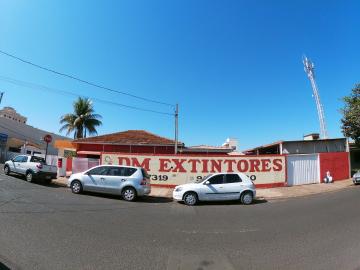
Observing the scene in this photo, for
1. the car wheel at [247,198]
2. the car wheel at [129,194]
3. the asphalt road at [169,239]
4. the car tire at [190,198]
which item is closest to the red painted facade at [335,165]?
the car wheel at [247,198]

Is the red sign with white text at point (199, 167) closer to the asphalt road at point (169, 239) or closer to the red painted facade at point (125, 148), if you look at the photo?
the red painted facade at point (125, 148)

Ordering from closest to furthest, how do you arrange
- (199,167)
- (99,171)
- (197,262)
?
(197,262) → (99,171) → (199,167)

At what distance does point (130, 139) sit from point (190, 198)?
675 inches

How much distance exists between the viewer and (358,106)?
1215 inches

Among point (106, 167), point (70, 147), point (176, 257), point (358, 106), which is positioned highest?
point (358, 106)

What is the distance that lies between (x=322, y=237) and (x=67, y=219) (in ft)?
22.1

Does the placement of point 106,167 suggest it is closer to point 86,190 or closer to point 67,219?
point 86,190

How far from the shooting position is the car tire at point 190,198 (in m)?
13.9

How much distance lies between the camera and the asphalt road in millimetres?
5266

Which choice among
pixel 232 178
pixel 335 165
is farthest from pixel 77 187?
pixel 335 165

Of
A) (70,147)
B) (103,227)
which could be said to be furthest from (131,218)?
(70,147)

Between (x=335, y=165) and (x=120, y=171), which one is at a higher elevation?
(x=335, y=165)

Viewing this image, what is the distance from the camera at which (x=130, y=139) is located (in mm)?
29938

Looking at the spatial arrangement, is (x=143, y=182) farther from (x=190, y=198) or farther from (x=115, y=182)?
(x=190, y=198)
